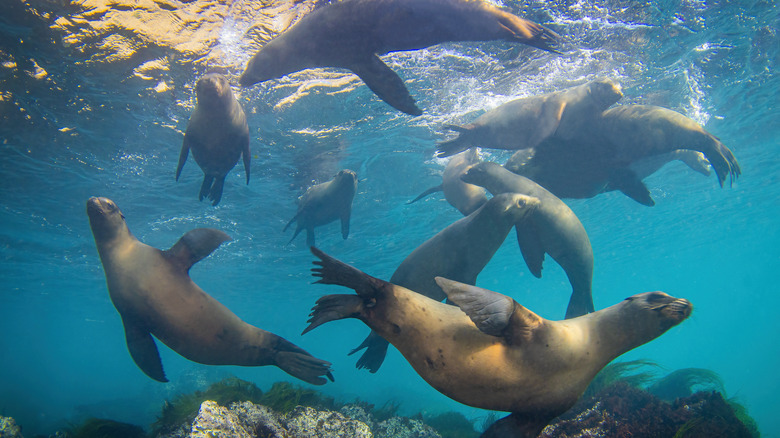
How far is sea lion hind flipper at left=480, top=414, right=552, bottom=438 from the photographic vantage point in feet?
8.08

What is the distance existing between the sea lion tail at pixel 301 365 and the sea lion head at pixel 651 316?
2.95 metres

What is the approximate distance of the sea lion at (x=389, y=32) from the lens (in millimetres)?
3611

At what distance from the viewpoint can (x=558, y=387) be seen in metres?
2.37

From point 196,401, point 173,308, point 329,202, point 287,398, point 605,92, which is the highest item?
point 605,92

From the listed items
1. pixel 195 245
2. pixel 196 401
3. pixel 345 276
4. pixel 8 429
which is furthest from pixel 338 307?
pixel 8 429

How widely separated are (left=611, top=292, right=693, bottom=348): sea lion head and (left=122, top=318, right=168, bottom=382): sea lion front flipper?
4.93 meters

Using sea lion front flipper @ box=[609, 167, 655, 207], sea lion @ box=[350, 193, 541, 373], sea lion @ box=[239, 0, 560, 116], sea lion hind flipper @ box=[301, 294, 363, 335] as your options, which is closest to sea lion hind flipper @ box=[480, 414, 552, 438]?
sea lion hind flipper @ box=[301, 294, 363, 335]

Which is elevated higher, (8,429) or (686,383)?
(8,429)

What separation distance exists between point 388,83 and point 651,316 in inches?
137

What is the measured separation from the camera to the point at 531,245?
18.3ft

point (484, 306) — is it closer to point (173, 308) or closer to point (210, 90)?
point (173, 308)

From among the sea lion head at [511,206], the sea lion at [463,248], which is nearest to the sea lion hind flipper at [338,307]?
the sea lion at [463,248]

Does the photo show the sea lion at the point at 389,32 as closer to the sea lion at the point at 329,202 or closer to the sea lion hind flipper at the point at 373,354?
the sea lion hind flipper at the point at 373,354

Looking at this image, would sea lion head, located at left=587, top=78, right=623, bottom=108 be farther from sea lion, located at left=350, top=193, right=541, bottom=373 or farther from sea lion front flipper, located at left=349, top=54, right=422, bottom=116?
sea lion front flipper, located at left=349, top=54, right=422, bottom=116
